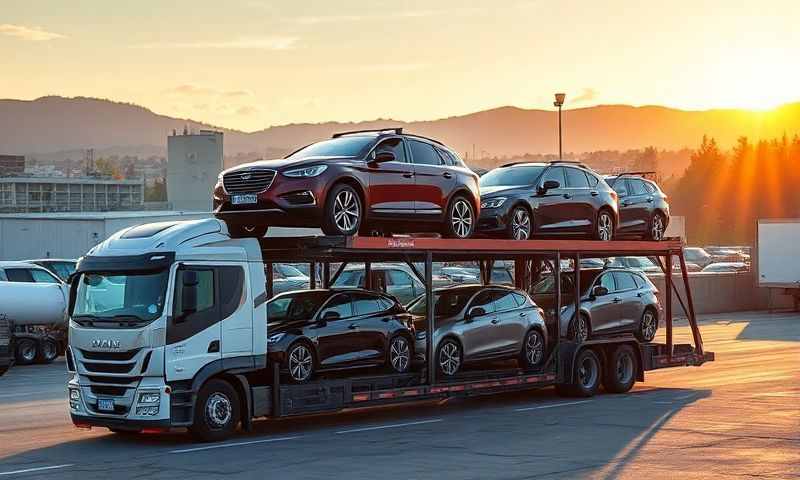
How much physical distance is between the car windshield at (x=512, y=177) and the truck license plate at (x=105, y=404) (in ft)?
27.7

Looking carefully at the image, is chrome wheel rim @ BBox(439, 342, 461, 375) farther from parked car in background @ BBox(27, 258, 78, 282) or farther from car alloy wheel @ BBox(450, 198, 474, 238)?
parked car in background @ BBox(27, 258, 78, 282)

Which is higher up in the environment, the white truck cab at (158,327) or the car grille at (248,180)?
the car grille at (248,180)

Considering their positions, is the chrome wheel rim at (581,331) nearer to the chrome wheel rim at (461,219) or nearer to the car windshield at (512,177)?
the car windshield at (512,177)

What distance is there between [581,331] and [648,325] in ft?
7.05

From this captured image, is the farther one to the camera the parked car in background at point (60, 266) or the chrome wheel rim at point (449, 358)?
the parked car in background at point (60, 266)

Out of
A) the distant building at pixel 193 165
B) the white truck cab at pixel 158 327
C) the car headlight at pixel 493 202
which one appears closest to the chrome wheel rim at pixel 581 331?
the car headlight at pixel 493 202

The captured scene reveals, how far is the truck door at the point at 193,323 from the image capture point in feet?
51.6

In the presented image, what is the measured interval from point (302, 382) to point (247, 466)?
319 centimetres

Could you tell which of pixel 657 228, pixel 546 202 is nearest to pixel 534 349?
pixel 546 202

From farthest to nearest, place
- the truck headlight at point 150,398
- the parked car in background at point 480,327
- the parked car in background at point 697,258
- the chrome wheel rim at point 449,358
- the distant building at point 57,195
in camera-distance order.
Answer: the distant building at point 57,195 → the parked car in background at point 697,258 → the parked car in background at point 480,327 → the chrome wheel rim at point 449,358 → the truck headlight at point 150,398

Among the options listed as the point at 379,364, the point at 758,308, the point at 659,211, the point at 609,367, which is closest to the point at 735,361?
the point at 659,211

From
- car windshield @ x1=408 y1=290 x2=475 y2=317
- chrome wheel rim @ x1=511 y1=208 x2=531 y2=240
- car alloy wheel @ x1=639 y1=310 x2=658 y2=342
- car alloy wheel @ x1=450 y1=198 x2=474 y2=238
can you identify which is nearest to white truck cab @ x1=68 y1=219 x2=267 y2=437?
car alloy wheel @ x1=450 y1=198 x2=474 y2=238

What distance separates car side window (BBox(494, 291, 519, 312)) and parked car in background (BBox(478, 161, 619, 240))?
95 cm

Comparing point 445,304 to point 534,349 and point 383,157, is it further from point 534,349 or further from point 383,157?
point 383,157
